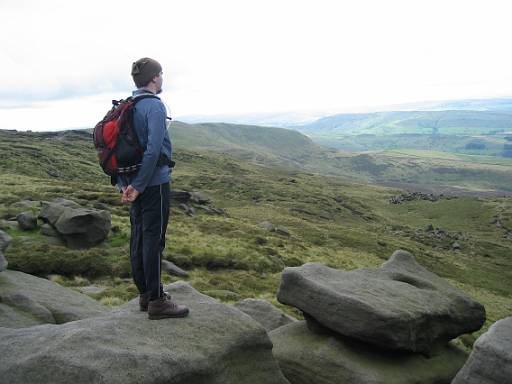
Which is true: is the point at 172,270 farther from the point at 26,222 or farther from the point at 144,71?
the point at 144,71

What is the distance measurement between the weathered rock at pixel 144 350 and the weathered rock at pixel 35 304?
2.96 meters

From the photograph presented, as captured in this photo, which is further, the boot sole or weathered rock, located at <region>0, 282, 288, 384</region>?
the boot sole

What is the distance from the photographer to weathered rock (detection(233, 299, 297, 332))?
16.8 meters

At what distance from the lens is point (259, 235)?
52.4 metres

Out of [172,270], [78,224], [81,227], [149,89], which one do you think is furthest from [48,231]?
[149,89]

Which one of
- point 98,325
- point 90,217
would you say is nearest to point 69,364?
point 98,325

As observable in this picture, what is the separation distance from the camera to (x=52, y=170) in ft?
359

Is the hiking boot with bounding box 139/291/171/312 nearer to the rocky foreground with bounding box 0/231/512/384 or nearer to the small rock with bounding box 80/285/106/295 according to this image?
the rocky foreground with bounding box 0/231/512/384

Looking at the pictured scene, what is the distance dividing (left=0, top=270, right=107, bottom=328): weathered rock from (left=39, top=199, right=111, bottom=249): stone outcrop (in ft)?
48.7

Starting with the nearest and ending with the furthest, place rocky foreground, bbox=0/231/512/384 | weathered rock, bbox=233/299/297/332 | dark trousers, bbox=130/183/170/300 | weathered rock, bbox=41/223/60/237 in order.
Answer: rocky foreground, bbox=0/231/512/384
dark trousers, bbox=130/183/170/300
weathered rock, bbox=233/299/297/332
weathered rock, bbox=41/223/60/237

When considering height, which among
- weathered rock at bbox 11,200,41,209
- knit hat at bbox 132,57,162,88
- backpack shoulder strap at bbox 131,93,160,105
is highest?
knit hat at bbox 132,57,162,88

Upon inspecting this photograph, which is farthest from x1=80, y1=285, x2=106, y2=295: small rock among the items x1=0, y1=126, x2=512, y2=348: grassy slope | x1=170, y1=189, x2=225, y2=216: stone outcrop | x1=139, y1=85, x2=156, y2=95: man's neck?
x1=170, y1=189, x2=225, y2=216: stone outcrop

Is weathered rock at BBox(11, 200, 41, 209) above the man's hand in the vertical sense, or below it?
below

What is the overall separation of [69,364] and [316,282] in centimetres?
764
